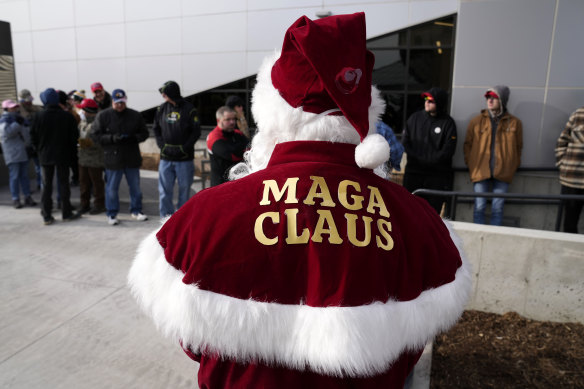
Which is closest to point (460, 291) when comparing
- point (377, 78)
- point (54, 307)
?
point (54, 307)

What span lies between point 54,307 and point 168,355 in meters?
1.44

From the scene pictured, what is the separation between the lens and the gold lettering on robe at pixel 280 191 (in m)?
1.32

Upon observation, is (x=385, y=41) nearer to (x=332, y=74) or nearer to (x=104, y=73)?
(x=104, y=73)

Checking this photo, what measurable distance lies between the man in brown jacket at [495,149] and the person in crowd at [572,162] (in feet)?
1.66

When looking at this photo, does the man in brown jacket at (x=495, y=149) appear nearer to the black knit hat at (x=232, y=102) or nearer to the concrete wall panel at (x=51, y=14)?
the black knit hat at (x=232, y=102)

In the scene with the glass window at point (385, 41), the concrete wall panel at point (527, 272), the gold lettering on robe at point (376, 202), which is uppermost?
the glass window at point (385, 41)

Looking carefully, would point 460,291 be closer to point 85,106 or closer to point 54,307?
point 54,307

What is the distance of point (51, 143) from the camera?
6.43 m

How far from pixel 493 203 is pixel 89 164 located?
20.3 feet

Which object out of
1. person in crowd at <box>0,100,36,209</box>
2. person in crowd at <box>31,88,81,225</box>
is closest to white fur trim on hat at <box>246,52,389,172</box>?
person in crowd at <box>31,88,81,225</box>

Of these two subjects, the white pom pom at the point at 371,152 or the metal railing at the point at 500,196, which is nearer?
the white pom pom at the point at 371,152

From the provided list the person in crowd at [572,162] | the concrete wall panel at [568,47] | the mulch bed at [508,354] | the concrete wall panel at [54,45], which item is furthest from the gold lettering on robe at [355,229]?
the concrete wall panel at [54,45]

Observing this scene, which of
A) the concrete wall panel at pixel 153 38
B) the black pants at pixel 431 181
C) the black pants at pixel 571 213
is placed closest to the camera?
the black pants at pixel 571 213

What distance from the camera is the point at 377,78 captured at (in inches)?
397
